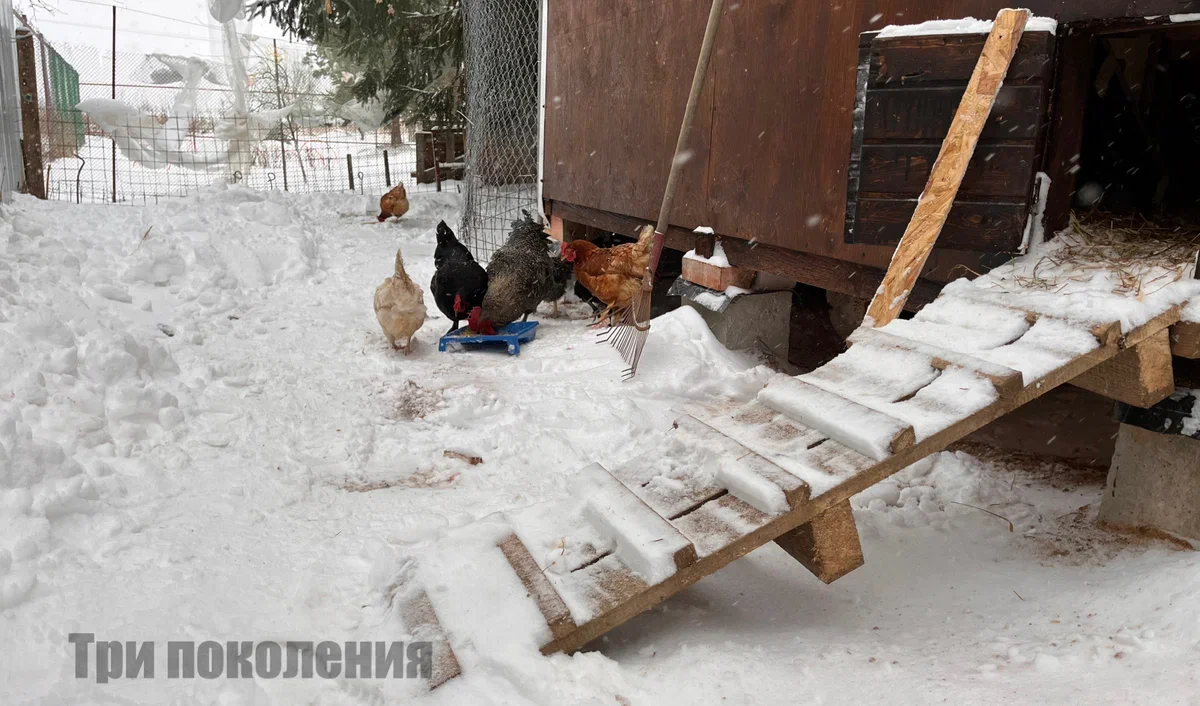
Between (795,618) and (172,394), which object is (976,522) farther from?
(172,394)

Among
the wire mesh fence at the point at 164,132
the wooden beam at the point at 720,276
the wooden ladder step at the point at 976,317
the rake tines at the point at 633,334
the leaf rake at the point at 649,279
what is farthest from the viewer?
the wire mesh fence at the point at 164,132

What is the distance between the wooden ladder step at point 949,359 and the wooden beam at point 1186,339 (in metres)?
0.69

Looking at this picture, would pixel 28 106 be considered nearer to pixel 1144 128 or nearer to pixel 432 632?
pixel 432 632

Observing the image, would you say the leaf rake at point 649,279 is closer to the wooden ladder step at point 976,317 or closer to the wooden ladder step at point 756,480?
the wooden ladder step at point 976,317

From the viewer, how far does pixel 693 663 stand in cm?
220

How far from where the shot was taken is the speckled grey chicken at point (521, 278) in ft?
19.6

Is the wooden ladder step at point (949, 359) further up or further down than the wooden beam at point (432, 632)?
further up

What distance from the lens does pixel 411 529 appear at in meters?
3.09

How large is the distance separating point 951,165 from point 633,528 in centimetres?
177

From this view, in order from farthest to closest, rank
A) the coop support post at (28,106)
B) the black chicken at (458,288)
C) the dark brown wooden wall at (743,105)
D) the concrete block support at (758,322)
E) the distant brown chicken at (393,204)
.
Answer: the distant brown chicken at (393,204) → the coop support post at (28,106) → the black chicken at (458,288) → the concrete block support at (758,322) → the dark brown wooden wall at (743,105)

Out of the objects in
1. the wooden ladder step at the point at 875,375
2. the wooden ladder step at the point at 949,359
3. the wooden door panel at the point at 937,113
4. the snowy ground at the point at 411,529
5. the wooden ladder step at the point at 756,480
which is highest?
the wooden door panel at the point at 937,113

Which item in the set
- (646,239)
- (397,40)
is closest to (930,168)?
(646,239)

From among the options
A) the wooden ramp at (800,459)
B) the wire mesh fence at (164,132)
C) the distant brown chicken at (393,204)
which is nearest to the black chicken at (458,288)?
the wooden ramp at (800,459)

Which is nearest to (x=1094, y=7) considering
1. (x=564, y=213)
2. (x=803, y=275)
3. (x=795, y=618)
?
(x=803, y=275)
